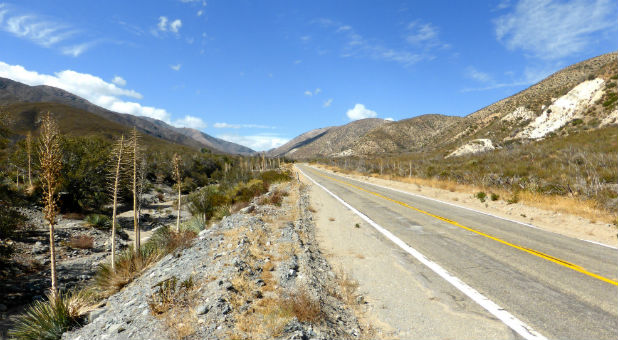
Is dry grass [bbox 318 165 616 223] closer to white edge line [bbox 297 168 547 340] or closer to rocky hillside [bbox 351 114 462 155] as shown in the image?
white edge line [bbox 297 168 547 340]

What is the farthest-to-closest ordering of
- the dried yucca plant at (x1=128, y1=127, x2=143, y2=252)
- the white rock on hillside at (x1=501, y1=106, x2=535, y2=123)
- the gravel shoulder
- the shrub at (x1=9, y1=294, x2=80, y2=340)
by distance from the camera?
the white rock on hillside at (x1=501, y1=106, x2=535, y2=123), the dried yucca plant at (x1=128, y1=127, x2=143, y2=252), the shrub at (x1=9, y1=294, x2=80, y2=340), the gravel shoulder

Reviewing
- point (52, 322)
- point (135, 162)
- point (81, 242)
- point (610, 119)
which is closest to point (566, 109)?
point (610, 119)

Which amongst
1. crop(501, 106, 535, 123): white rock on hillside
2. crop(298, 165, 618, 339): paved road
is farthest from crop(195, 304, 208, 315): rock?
crop(501, 106, 535, 123): white rock on hillside

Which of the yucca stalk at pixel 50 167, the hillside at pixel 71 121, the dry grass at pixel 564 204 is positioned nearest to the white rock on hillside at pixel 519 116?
the dry grass at pixel 564 204

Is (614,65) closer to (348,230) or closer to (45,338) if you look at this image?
(348,230)

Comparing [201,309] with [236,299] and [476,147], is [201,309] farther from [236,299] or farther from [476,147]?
[476,147]

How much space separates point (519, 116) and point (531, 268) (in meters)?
62.4

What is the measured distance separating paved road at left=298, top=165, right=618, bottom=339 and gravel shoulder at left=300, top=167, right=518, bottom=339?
56cm

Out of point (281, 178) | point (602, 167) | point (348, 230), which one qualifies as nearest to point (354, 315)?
point (348, 230)

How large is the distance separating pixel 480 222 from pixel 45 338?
12641 mm

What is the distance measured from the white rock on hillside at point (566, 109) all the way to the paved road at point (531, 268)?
41895 millimetres

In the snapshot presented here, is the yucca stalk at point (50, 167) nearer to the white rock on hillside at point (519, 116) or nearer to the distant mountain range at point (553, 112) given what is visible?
the distant mountain range at point (553, 112)

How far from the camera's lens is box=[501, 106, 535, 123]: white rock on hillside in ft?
170

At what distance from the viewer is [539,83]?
227ft
